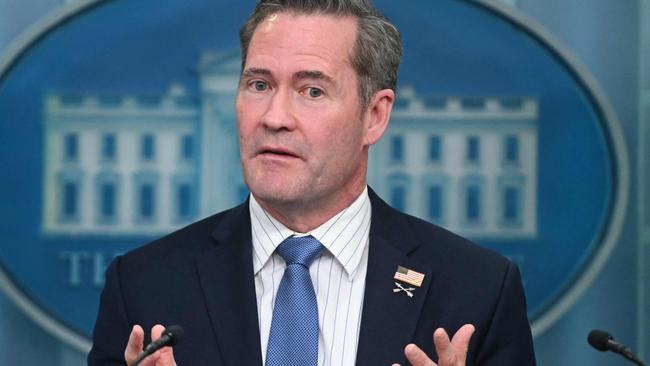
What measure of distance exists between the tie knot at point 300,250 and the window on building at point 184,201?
44.6 inches

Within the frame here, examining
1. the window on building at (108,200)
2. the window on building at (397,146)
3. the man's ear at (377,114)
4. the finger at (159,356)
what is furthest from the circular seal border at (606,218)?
the finger at (159,356)

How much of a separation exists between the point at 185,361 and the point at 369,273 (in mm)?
438

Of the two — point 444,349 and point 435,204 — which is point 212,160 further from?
point 444,349

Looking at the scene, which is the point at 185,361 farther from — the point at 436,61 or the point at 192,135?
the point at 436,61

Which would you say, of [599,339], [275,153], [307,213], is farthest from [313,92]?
[599,339]

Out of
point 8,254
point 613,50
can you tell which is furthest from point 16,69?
point 613,50

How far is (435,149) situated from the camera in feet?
12.2

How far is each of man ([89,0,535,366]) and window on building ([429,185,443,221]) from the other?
1.02m

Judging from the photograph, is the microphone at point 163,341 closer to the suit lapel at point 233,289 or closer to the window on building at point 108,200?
the suit lapel at point 233,289

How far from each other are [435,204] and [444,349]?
1.53 metres

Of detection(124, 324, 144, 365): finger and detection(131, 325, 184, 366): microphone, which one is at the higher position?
detection(131, 325, 184, 366): microphone

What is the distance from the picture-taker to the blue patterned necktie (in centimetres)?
244

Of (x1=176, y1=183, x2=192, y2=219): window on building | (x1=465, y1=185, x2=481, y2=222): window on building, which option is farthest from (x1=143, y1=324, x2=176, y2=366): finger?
(x1=465, y1=185, x2=481, y2=222): window on building

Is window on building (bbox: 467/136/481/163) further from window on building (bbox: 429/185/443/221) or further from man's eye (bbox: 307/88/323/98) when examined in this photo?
man's eye (bbox: 307/88/323/98)
